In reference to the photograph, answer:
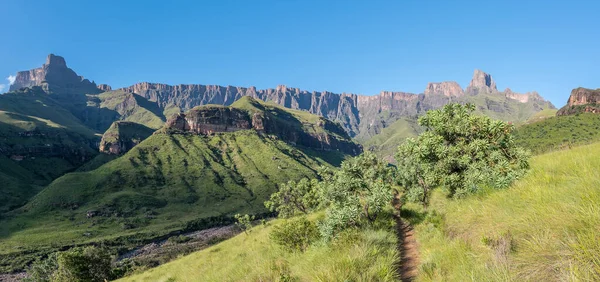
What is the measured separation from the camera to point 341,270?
20.6 feet

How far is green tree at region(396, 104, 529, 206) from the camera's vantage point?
43.9 feet

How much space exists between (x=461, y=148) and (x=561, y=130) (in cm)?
17539

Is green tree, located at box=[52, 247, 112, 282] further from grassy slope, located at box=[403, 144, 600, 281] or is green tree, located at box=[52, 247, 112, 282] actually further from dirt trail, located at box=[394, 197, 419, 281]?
grassy slope, located at box=[403, 144, 600, 281]

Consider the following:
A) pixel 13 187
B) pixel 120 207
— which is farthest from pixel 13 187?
pixel 120 207

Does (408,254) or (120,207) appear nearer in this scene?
(408,254)

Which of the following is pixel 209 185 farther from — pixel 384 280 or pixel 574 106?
pixel 574 106

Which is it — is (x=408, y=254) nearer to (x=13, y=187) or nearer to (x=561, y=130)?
(x=561, y=130)

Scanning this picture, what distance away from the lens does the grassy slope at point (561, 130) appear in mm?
129212

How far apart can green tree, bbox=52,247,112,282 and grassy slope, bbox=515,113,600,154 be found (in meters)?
150

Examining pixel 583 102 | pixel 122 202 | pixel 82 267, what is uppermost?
pixel 583 102

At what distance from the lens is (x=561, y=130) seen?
142125 millimetres

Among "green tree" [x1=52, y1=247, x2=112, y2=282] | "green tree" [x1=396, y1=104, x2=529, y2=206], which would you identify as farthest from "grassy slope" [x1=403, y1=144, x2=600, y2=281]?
"green tree" [x1=52, y1=247, x2=112, y2=282]

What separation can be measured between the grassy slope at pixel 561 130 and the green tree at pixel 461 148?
13689cm

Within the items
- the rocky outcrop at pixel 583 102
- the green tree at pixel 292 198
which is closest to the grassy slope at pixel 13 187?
the green tree at pixel 292 198
